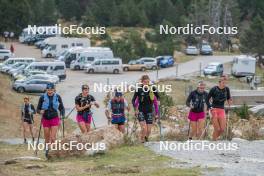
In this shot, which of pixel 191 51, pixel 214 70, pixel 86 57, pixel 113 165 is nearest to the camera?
pixel 113 165

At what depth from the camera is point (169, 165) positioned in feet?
41.4

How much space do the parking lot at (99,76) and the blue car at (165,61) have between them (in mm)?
700

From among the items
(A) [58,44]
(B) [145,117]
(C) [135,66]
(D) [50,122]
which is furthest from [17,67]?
(D) [50,122]

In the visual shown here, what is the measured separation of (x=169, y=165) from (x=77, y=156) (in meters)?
2.16

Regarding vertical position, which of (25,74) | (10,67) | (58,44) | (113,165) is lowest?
(113,165)

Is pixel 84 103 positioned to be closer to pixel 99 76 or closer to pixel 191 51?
pixel 99 76

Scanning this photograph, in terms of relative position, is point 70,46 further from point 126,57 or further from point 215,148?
point 215,148

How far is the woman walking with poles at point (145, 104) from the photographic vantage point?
15531mm

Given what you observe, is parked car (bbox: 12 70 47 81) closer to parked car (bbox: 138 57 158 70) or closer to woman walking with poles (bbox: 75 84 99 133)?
parked car (bbox: 138 57 158 70)

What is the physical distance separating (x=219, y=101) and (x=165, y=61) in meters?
53.7

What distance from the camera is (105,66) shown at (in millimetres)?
63188

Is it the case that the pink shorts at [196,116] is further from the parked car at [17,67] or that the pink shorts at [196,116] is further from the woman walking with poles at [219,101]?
the parked car at [17,67]

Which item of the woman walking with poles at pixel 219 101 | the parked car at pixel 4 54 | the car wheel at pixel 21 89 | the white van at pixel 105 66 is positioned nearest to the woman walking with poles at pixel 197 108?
the woman walking with poles at pixel 219 101

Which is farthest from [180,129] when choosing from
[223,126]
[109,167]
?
[109,167]
